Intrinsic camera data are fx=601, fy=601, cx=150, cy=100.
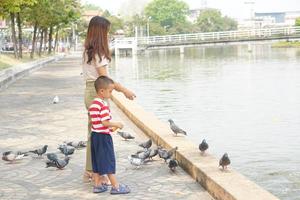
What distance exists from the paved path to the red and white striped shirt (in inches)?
27.7

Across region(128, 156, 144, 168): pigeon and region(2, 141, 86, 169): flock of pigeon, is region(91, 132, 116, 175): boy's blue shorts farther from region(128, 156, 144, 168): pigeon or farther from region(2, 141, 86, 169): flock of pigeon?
region(2, 141, 86, 169): flock of pigeon

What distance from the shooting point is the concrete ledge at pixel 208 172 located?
566cm

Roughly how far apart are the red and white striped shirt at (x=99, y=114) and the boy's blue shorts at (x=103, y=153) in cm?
7

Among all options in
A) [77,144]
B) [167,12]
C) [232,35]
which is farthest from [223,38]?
[167,12]

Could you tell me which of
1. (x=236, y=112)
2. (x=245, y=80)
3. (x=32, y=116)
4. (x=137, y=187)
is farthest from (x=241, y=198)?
(x=245, y=80)

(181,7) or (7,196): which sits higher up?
→ (181,7)

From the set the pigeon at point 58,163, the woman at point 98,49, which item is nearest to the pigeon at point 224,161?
the woman at point 98,49

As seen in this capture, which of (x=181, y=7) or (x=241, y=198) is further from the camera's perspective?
(x=181, y=7)

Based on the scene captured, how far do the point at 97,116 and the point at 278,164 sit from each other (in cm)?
406

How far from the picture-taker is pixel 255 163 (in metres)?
9.37

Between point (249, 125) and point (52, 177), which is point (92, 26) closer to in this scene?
point (52, 177)

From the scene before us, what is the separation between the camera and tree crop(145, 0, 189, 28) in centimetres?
15191

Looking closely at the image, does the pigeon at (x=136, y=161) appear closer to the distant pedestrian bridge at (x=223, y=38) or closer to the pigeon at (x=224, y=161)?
A: the pigeon at (x=224, y=161)

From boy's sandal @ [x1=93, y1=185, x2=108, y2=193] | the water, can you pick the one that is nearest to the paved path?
boy's sandal @ [x1=93, y1=185, x2=108, y2=193]
